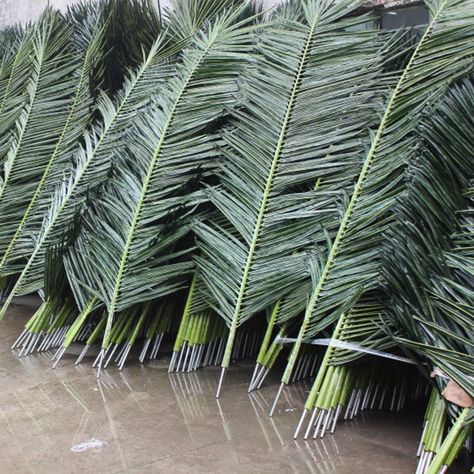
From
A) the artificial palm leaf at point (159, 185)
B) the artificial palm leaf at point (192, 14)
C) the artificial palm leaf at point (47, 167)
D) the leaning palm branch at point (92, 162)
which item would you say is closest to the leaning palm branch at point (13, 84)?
the artificial palm leaf at point (47, 167)

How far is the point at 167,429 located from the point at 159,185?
1305mm

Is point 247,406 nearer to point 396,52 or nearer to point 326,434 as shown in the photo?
point 326,434

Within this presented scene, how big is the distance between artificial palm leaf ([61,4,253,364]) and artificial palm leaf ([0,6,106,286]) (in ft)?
2.40

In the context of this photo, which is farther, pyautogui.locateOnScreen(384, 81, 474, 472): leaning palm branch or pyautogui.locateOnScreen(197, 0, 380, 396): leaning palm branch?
pyautogui.locateOnScreen(197, 0, 380, 396): leaning palm branch

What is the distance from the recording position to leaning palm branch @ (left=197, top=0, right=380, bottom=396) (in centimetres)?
355

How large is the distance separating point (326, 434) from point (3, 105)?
11.3ft

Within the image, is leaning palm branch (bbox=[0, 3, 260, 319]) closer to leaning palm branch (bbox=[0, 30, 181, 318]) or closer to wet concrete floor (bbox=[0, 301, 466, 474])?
leaning palm branch (bbox=[0, 30, 181, 318])

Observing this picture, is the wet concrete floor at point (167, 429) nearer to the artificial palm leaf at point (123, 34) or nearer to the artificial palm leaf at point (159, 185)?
the artificial palm leaf at point (159, 185)

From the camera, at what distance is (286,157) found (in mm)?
3721

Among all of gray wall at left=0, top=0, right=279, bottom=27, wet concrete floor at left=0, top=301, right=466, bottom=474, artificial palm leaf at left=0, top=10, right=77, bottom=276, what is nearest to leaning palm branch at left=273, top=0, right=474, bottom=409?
wet concrete floor at left=0, top=301, right=466, bottom=474

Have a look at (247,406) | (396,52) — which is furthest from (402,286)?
(396,52)

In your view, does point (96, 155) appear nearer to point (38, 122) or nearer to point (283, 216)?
point (38, 122)

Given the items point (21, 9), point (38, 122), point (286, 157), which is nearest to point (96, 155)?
point (38, 122)

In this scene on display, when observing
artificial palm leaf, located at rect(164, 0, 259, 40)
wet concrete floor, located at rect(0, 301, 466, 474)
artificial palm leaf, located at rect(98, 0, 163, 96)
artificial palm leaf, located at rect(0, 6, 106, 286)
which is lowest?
wet concrete floor, located at rect(0, 301, 466, 474)
